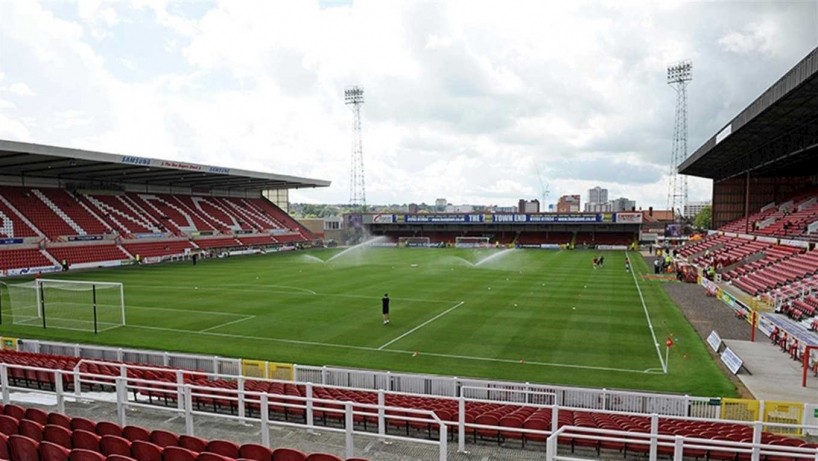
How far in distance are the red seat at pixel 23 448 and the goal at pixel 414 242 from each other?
73.5 m

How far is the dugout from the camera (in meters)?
22.8

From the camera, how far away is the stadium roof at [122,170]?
3931 centimetres

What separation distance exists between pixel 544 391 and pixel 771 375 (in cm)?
906

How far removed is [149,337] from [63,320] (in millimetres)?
5983

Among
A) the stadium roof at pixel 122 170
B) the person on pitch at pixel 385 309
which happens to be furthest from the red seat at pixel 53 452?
the stadium roof at pixel 122 170

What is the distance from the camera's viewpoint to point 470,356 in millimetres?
17969

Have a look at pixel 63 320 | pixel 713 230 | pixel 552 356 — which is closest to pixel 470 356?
pixel 552 356

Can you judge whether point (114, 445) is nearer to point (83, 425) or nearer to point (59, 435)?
point (59, 435)

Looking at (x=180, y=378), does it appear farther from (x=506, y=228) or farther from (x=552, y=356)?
(x=506, y=228)

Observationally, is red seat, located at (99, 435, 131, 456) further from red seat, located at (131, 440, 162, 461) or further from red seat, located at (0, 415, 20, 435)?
red seat, located at (0, 415, 20, 435)

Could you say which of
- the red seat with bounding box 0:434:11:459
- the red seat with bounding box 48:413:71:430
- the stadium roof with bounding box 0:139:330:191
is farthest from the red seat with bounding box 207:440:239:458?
the stadium roof with bounding box 0:139:330:191

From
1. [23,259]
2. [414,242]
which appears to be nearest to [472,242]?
[414,242]

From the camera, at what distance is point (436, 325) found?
22.8 metres

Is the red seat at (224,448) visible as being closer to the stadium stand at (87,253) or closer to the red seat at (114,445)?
the red seat at (114,445)
